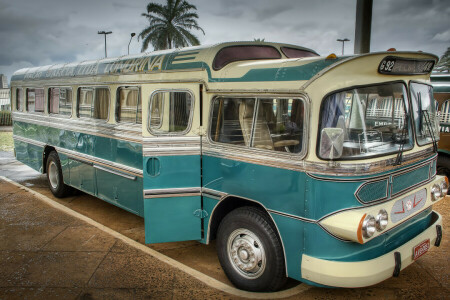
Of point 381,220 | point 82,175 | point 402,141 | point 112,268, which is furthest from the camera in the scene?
point 82,175

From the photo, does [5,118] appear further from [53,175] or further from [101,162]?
[101,162]

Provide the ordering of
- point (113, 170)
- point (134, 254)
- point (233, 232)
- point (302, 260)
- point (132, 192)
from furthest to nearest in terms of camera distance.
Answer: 1. point (113, 170)
2. point (132, 192)
3. point (134, 254)
4. point (233, 232)
5. point (302, 260)

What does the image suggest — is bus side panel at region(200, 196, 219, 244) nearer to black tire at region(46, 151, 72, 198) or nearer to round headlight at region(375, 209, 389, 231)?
round headlight at region(375, 209, 389, 231)

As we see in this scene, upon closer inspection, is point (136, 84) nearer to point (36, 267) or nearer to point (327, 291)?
point (36, 267)

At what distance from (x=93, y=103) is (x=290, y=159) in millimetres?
4051

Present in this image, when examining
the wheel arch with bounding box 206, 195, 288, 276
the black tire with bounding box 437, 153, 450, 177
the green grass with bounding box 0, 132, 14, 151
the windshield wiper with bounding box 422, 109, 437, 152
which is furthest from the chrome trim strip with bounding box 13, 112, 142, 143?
the green grass with bounding box 0, 132, 14, 151

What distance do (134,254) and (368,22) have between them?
536 centimetres

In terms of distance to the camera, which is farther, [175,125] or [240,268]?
[175,125]

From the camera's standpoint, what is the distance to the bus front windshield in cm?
328

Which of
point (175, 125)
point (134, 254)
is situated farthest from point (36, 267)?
point (175, 125)

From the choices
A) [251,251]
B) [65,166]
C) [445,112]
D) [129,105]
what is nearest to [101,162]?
[129,105]

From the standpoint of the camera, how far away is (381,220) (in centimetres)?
337

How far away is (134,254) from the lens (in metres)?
5.06

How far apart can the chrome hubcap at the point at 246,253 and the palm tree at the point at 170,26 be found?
31.2 metres
